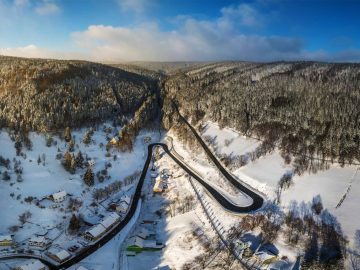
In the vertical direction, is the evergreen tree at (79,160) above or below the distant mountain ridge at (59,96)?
below

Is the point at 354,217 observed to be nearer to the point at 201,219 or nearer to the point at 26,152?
the point at 201,219

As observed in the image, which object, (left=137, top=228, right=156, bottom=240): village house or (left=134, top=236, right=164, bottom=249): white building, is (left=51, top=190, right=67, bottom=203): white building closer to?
(left=137, top=228, right=156, bottom=240): village house

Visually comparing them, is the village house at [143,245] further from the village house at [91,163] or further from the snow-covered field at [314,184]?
the village house at [91,163]

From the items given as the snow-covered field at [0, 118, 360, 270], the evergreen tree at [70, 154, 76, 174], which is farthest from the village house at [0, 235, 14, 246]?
the evergreen tree at [70, 154, 76, 174]

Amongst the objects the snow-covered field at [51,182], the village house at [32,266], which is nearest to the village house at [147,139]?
the snow-covered field at [51,182]

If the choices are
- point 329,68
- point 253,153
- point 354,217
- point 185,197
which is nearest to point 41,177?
point 185,197

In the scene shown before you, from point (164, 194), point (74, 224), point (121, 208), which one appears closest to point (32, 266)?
point (74, 224)

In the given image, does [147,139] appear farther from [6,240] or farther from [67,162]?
[6,240]
